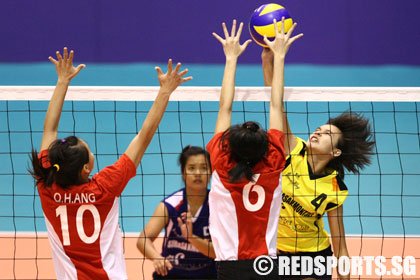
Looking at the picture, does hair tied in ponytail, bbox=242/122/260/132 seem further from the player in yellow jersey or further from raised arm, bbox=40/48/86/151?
raised arm, bbox=40/48/86/151

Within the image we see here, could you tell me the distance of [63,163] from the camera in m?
2.67

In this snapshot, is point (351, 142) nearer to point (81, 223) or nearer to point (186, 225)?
point (186, 225)

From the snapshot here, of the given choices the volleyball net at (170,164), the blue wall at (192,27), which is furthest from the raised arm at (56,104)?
the blue wall at (192,27)

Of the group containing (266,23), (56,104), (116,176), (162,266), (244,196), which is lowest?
(162,266)

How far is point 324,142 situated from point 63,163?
1.69 metres

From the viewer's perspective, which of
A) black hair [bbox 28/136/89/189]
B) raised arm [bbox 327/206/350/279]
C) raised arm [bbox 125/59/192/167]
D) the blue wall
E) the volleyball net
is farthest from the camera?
the blue wall

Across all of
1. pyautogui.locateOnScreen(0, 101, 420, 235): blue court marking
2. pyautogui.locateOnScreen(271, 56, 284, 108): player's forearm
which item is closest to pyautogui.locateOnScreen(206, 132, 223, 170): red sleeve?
pyautogui.locateOnScreen(271, 56, 284, 108): player's forearm

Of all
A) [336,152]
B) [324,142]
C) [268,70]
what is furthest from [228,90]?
[336,152]

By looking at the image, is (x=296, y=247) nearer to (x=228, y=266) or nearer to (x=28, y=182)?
(x=228, y=266)

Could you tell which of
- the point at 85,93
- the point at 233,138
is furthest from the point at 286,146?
the point at 85,93

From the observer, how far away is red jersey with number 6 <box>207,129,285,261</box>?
2787 millimetres

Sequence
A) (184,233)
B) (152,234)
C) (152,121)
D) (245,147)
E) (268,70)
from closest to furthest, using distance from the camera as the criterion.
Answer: (245,147) < (152,121) < (268,70) < (184,233) < (152,234)

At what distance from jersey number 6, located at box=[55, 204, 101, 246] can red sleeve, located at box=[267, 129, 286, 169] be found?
866 mm

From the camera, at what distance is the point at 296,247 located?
363 cm
